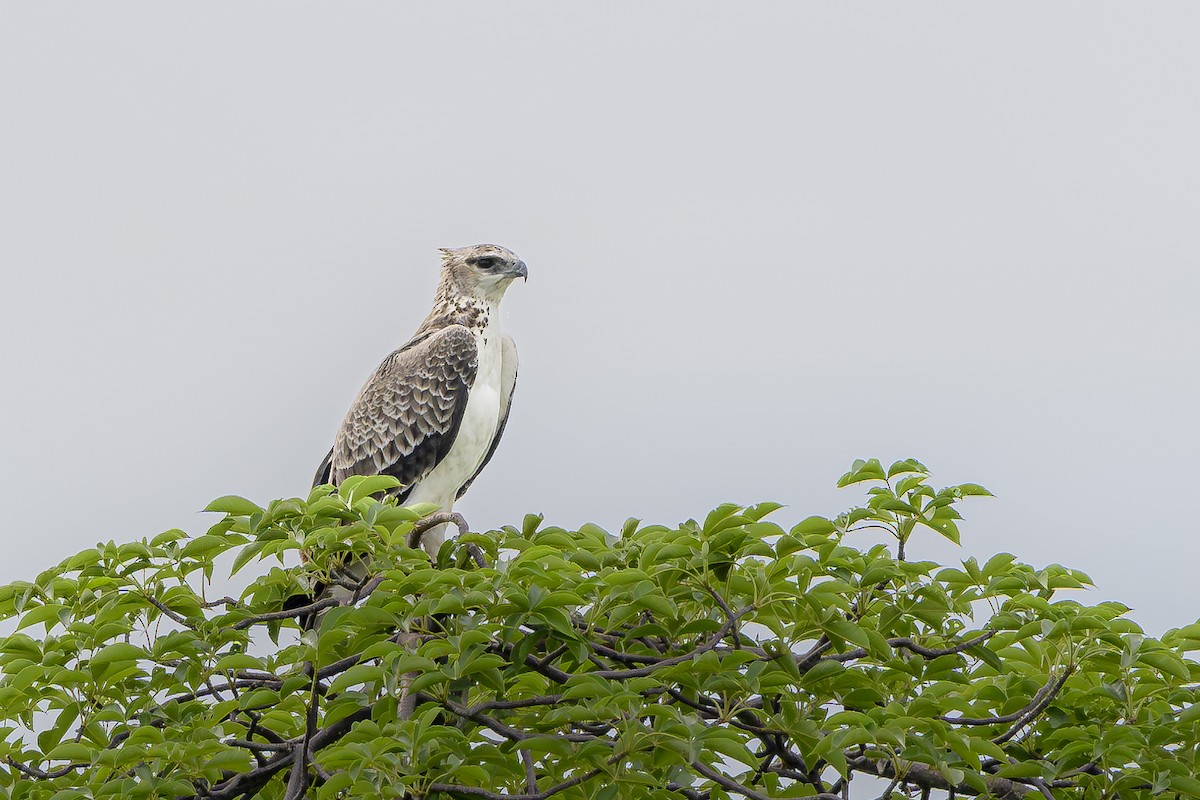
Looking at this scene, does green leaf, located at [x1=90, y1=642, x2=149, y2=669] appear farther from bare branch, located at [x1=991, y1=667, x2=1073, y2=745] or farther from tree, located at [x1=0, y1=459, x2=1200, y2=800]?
bare branch, located at [x1=991, y1=667, x2=1073, y2=745]

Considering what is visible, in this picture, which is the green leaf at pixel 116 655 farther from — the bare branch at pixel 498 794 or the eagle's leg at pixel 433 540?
the eagle's leg at pixel 433 540

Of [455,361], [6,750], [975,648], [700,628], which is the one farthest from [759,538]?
[455,361]

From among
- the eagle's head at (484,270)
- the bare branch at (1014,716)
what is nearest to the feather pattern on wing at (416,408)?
the eagle's head at (484,270)

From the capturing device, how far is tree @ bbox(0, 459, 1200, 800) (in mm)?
4047

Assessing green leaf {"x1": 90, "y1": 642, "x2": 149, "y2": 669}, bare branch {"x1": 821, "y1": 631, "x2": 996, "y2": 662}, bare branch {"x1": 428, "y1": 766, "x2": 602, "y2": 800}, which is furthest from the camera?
bare branch {"x1": 821, "y1": 631, "x2": 996, "y2": 662}

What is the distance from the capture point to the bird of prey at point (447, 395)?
29.8 ft

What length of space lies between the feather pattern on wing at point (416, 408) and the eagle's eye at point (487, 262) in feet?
1.65

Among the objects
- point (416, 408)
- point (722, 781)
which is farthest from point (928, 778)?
point (416, 408)

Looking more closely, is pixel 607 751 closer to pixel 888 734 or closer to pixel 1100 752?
pixel 888 734

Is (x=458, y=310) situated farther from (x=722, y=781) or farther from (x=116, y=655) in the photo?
(x=722, y=781)

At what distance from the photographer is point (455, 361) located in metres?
9.06

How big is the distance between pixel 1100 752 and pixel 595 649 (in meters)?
1.84

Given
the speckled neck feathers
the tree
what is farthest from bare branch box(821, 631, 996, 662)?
the speckled neck feathers

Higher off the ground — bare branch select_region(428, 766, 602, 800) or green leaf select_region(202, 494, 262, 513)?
green leaf select_region(202, 494, 262, 513)
